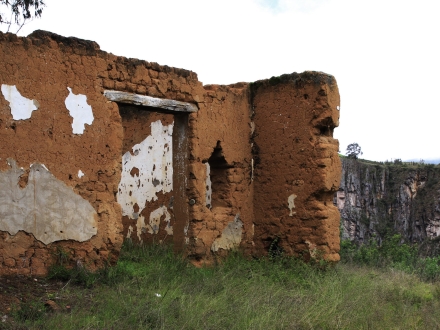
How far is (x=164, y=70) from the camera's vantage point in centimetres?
758

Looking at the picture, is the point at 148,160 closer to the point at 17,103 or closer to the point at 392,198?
the point at 17,103

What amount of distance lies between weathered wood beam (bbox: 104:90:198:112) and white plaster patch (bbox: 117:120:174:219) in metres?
2.50

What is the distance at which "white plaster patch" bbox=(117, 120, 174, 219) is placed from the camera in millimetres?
10148

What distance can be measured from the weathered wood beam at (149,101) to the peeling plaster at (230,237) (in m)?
1.92

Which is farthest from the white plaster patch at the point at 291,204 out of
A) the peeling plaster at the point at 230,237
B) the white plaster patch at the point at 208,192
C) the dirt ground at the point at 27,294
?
the dirt ground at the point at 27,294

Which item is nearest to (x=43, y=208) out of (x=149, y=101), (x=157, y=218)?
(x=149, y=101)

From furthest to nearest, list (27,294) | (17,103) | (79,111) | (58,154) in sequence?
1. (79,111)
2. (58,154)
3. (17,103)
4. (27,294)

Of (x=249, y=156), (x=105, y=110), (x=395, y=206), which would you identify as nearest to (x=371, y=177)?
(x=395, y=206)

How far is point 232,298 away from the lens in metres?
6.20

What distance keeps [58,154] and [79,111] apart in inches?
23.6

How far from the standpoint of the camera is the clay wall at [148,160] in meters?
6.14

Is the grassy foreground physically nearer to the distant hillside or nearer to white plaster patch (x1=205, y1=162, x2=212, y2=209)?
white plaster patch (x1=205, y1=162, x2=212, y2=209)

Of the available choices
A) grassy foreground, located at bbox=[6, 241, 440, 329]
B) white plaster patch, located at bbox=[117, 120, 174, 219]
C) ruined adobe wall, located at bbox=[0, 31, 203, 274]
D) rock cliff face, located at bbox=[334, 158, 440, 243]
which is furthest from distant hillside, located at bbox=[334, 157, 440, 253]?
ruined adobe wall, located at bbox=[0, 31, 203, 274]

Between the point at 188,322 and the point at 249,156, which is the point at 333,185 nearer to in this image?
the point at 249,156
